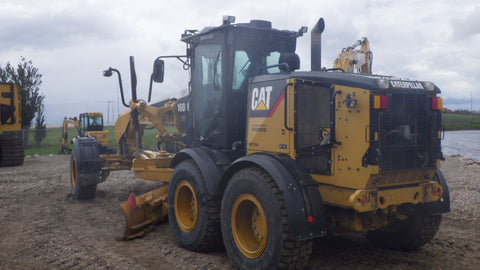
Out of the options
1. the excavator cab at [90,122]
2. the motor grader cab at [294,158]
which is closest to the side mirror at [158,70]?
the motor grader cab at [294,158]

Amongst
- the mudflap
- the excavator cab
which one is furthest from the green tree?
the mudflap

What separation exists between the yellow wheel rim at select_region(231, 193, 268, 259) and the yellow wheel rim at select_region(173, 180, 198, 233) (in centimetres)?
113

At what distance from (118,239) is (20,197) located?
4347 millimetres

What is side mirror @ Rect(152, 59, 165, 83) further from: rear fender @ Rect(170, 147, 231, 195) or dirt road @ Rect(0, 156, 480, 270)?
dirt road @ Rect(0, 156, 480, 270)

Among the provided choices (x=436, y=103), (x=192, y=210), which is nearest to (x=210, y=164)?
(x=192, y=210)

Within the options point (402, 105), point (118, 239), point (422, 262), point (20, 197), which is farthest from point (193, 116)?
point (20, 197)

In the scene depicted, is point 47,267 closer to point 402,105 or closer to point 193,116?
point 193,116

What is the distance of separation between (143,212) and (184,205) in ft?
2.88

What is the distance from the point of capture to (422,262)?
5078mm

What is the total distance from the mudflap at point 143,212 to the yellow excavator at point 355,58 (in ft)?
24.2

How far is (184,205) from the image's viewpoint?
6.11m

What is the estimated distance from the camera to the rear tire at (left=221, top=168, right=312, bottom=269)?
4211 millimetres

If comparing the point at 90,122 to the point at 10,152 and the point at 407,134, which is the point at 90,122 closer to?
the point at 10,152

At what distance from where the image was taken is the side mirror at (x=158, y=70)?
21.6 ft
